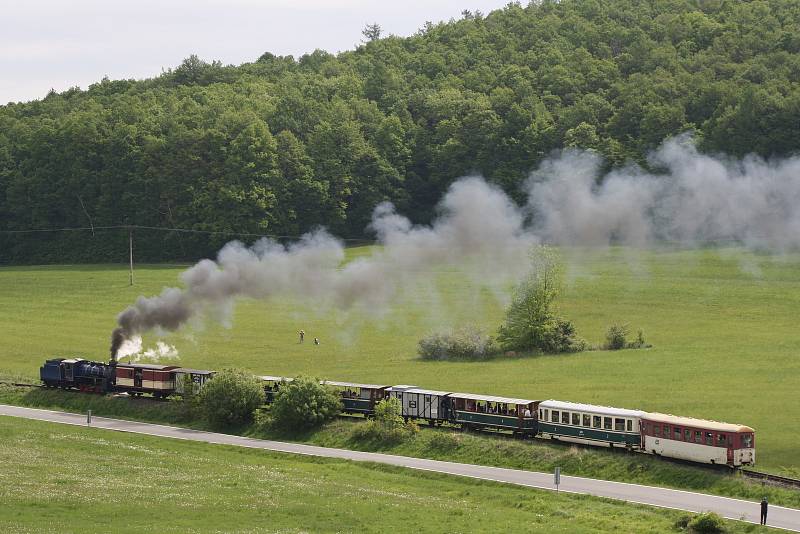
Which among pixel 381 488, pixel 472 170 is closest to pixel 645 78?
pixel 472 170

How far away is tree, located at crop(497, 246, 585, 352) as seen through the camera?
114938mm

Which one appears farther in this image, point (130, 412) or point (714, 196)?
point (130, 412)

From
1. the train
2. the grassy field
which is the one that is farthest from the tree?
the train

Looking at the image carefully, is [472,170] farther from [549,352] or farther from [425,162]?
[549,352]

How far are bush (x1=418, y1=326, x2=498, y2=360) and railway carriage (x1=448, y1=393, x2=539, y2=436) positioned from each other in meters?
29.4

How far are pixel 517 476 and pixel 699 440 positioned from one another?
11276 mm

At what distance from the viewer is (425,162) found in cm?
18325

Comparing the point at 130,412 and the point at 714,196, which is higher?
the point at 714,196

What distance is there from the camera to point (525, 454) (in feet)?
256

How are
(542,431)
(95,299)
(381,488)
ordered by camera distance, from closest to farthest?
(381,488)
(542,431)
(95,299)

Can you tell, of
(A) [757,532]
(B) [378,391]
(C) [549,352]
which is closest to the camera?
(A) [757,532]

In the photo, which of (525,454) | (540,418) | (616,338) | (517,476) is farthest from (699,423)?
(616,338)

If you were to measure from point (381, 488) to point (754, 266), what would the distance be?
210ft

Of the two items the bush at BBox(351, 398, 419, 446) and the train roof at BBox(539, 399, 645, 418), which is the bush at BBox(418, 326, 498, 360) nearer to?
the bush at BBox(351, 398, 419, 446)
